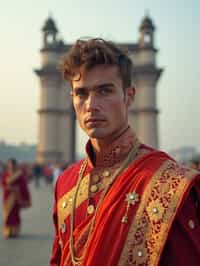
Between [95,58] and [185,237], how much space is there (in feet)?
2.40

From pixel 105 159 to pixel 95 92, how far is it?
304 millimetres

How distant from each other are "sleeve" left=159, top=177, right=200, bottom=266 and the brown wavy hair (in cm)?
52

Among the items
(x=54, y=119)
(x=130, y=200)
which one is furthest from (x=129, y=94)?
(x=54, y=119)

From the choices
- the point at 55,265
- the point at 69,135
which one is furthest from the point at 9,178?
the point at 69,135

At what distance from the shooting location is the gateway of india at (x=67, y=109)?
32562mm

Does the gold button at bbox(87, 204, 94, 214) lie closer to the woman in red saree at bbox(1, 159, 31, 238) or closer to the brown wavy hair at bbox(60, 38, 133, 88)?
the brown wavy hair at bbox(60, 38, 133, 88)

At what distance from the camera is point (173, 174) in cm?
169

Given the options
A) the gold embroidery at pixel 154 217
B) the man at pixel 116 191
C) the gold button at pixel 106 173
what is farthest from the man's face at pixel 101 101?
the gold embroidery at pixel 154 217

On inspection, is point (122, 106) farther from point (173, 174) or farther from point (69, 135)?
point (69, 135)

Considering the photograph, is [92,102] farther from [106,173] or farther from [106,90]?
[106,173]

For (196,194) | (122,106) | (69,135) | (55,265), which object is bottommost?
(69,135)

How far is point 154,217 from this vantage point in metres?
1.64

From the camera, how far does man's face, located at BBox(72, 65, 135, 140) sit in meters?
1.76

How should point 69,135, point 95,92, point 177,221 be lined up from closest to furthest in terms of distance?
point 177,221, point 95,92, point 69,135
